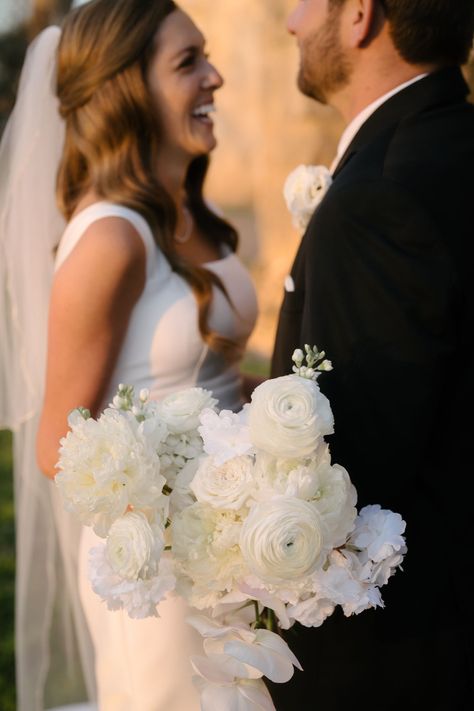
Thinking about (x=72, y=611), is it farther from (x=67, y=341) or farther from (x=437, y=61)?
(x=437, y=61)

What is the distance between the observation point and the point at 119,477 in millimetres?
1564

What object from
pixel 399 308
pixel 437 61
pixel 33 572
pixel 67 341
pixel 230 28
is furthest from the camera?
pixel 230 28

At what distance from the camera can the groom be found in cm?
182

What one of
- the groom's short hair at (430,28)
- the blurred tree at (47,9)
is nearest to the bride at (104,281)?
the groom's short hair at (430,28)

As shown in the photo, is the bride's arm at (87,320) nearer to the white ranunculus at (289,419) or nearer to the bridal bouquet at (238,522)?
the bridal bouquet at (238,522)

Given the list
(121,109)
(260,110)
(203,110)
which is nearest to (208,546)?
(121,109)

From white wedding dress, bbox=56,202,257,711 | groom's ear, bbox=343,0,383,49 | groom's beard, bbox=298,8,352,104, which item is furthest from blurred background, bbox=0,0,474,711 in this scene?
groom's ear, bbox=343,0,383,49

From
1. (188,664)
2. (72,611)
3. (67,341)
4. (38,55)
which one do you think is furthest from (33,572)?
(38,55)

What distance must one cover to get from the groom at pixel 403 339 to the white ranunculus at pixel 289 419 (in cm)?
32

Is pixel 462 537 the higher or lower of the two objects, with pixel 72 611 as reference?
higher

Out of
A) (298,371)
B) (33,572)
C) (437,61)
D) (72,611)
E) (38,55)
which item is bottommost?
(72,611)

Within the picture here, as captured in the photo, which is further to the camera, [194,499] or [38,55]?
[38,55]

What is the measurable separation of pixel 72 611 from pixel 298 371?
230 cm

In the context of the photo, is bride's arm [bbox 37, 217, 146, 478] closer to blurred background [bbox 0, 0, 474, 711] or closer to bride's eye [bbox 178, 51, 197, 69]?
bride's eye [bbox 178, 51, 197, 69]
